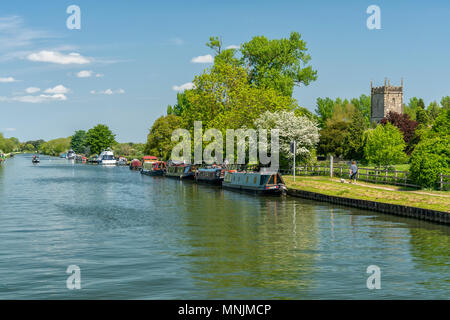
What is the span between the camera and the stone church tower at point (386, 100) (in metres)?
191

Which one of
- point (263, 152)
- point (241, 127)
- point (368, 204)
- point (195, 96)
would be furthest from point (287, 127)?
point (368, 204)

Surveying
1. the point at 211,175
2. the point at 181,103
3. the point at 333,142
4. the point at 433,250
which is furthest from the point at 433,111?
the point at 433,250

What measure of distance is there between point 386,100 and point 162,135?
316 feet

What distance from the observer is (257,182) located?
55.2 metres

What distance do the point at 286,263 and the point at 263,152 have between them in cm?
4684

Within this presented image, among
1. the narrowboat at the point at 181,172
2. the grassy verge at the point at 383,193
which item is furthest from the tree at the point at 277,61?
the grassy verge at the point at 383,193

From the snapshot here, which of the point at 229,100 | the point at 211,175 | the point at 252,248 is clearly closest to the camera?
the point at 252,248

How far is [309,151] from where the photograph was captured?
6800cm

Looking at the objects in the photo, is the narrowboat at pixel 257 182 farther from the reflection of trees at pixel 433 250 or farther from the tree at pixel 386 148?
the tree at pixel 386 148

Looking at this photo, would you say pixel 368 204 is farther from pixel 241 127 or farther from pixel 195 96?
pixel 195 96

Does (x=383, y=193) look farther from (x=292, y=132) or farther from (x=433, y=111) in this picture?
(x=433, y=111)

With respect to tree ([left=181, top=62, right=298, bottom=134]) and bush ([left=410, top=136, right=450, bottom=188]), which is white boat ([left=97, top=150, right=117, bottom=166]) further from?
bush ([left=410, top=136, right=450, bottom=188])

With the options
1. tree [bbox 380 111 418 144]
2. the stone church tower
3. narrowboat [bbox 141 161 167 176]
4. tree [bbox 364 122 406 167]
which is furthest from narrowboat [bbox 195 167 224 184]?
the stone church tower

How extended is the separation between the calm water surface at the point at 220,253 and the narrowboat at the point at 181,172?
44946 millimetres
